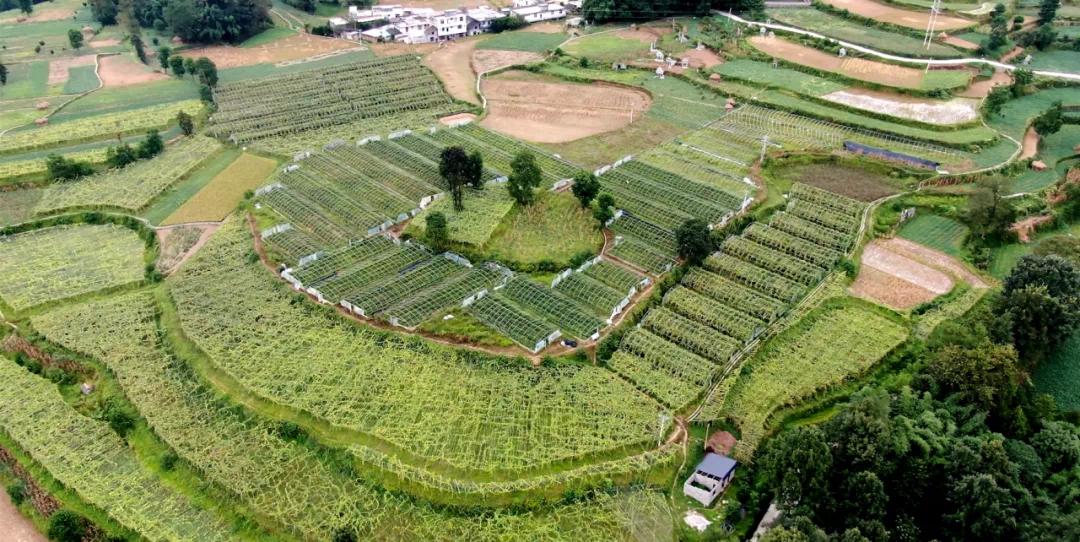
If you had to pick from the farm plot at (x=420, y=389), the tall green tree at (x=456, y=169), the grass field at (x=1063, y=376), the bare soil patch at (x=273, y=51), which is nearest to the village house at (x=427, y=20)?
the bare soil patch at (x=273, y=51)

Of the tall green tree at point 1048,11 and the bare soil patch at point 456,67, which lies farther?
the tall green tree at point 1048,11

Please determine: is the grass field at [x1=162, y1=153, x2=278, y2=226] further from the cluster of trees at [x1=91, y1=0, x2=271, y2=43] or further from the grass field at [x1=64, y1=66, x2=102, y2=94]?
the cluster of trees at [x1=91, y1=0, x2=271, y2=43]

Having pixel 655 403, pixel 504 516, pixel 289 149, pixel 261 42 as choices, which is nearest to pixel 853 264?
pixel 655 403

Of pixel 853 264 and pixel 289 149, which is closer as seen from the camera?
pixel 853 264

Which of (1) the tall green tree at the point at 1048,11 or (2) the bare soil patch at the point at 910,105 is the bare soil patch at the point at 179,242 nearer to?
(2) the bare soil patch at the point at 910,105

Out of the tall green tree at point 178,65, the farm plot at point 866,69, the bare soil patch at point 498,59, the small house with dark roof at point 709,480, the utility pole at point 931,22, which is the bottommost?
the small house with dark roof at point 709,480

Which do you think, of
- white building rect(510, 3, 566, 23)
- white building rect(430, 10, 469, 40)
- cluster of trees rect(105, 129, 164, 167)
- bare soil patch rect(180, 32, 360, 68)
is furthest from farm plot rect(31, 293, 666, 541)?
white building rect(510, 3, 566, 23)

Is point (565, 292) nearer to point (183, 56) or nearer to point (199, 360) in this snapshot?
point (199, 360)

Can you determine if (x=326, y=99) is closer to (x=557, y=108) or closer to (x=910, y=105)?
(x=557, y=108)
